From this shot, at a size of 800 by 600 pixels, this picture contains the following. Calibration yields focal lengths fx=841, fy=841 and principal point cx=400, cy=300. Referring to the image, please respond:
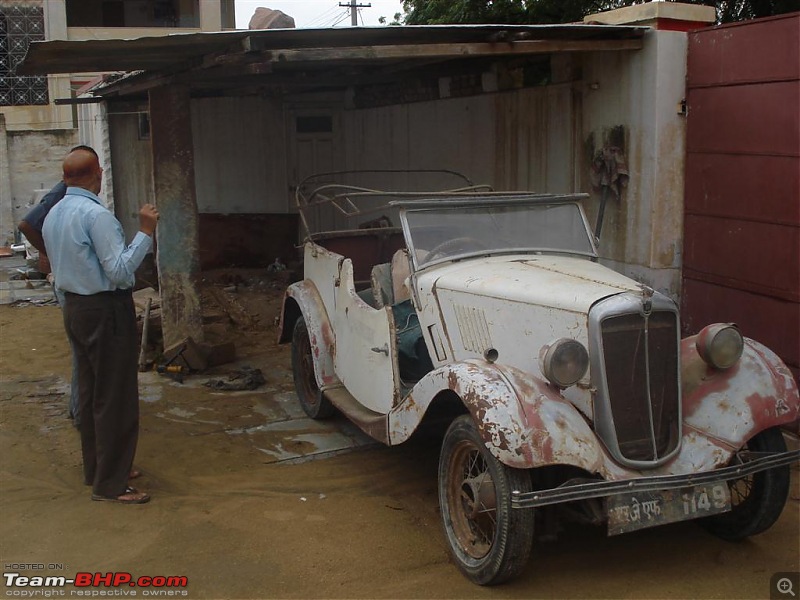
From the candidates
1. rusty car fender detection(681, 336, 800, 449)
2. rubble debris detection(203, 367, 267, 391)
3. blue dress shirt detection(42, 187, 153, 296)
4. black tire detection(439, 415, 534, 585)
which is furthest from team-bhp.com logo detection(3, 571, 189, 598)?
rubble debris detection(203, 367, 267, 391)

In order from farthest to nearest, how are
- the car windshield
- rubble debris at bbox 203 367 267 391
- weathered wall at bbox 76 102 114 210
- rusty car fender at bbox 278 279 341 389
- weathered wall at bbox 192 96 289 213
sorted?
weathered wall at bbox 76 102 114 210 < weathered wall at bbox 192 96 289 213 < rubble debris at bbox 203 367 267 391 < rusty car fender at bbox 278 279 341 389 < the car windshield

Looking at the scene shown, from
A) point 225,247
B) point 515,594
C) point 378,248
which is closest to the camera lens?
point 515,594

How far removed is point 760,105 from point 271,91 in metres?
7.80

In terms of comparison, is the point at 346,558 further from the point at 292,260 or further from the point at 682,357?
the point at 292,260

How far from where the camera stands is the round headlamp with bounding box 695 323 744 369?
13.5ft

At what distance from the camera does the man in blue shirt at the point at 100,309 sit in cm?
453

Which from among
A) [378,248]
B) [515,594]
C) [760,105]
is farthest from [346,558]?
[760,105]

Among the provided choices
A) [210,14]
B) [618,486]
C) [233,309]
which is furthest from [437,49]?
[210,14]

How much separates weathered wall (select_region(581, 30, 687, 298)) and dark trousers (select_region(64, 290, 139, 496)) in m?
3.97

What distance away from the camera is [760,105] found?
5.79 metres

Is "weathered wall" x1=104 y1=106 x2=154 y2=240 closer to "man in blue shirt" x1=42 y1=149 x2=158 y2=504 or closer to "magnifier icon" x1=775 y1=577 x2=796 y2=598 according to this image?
"man in blue shirt" x1=42 y1=149 x2=158 y2=504

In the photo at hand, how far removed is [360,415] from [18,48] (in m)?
20.4

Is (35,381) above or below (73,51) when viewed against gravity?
below

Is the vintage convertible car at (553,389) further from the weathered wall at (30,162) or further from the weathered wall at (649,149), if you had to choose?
the weathered wall at (30,162)
